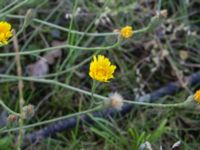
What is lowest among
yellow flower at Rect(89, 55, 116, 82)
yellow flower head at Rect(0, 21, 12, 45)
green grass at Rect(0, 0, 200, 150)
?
green grass at Rect(0, 0, 200, 150)

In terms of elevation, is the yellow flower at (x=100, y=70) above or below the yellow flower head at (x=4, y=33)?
below

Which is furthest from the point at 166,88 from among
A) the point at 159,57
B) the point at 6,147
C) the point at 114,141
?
Answer: the point at 6,147

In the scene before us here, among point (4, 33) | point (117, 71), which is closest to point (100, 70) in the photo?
point (4, 33)

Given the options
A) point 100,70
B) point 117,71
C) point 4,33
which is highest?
point 4,33

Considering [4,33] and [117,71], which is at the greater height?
[4,33]

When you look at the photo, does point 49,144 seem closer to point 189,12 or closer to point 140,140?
point 140,140

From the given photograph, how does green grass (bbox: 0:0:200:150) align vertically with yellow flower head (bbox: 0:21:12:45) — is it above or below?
below

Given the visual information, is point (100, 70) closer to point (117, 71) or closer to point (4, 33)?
point (4, 33)

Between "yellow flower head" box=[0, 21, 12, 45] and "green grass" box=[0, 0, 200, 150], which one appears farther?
"green grass" box=[0, 0, 200, 150]
